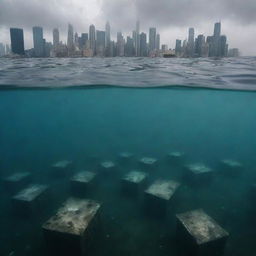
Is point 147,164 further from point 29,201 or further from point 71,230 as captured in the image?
point 71,230

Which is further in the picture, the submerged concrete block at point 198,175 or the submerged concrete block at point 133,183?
the submerged concrete block at point 198,175

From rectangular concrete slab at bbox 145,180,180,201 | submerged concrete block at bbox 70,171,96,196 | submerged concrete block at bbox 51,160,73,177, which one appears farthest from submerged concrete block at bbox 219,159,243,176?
submerged concrete block at bbox 51,160,73,177

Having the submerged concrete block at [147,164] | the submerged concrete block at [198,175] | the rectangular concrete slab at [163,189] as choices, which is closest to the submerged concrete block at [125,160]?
the submerged concrete block at [147,164]

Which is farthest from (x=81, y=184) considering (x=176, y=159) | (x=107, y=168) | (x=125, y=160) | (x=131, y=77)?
(x=131, y=77)

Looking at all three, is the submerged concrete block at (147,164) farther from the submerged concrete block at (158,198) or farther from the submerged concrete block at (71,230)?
the submerged concrete block at (71,230)

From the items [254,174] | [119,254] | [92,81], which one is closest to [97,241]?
[119,254]

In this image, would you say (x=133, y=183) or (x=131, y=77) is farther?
(x=131, y=77)
